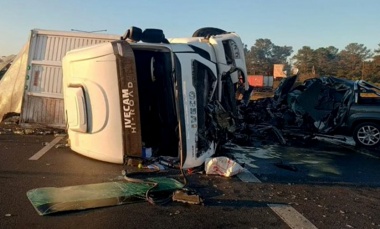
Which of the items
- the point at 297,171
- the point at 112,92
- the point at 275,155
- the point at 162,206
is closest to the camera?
the point at 162,206

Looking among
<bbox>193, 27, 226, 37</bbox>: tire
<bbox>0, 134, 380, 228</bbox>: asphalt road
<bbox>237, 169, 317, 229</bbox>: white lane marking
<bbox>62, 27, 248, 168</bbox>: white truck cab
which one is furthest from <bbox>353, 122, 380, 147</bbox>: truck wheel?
<bbox>237, 169, 317, 229</bbox>: white lane marking

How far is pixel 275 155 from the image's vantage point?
809 centimetres

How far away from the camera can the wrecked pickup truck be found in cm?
976

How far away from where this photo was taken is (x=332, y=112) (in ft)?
34.3

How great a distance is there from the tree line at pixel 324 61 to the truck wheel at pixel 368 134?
2753 centimetres

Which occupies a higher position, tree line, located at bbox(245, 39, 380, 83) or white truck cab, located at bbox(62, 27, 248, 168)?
tree line, located at bbox(245, 39, 380, 83)

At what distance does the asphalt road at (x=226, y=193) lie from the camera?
398 centimetres

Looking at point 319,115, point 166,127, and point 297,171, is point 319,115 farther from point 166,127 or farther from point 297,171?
point 166,127

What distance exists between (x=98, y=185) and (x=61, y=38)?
572cm

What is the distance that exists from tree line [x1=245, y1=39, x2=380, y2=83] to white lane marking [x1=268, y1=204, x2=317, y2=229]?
33053 millimetres

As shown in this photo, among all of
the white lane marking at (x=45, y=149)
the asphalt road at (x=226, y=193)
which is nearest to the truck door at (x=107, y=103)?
the asphalt road at (x=226, y=193)

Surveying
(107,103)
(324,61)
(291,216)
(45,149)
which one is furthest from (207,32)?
(324,61)

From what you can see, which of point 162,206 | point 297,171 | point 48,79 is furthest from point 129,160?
point 48,79

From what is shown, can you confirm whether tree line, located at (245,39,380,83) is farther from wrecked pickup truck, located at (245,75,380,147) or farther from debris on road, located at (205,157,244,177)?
debris on road, located at (205,157,244,177)
